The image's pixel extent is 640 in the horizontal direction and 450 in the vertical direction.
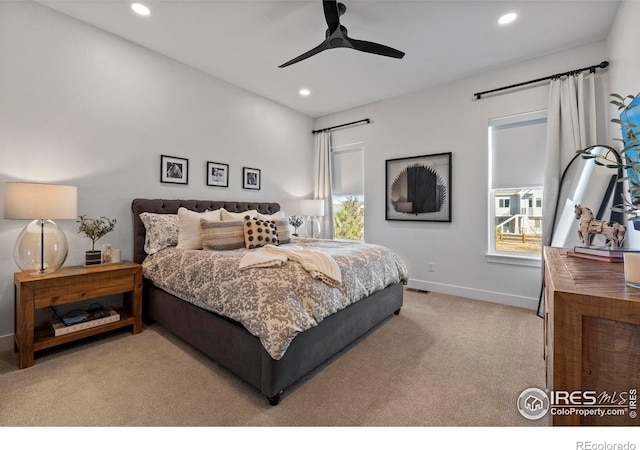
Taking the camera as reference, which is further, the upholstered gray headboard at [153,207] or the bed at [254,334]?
the upholstered gray headboard at [153,207]

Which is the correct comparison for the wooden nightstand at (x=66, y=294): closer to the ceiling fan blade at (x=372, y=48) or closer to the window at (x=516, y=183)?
the ceiling fan blade at (x=372, y=48)

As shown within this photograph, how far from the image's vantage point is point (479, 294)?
3.67m

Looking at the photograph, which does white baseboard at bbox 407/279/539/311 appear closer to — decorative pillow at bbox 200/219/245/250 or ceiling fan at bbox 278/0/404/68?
decorative pillow at bbox 200/219/245/250

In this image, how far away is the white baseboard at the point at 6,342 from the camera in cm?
230

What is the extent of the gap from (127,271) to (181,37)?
2439 millimetres

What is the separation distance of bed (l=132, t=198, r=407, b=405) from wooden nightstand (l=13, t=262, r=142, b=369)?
0.65ft

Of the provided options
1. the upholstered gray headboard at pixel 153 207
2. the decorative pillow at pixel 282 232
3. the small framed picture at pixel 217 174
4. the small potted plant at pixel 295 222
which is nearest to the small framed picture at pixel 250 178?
the small framed picture at pixel 217 174

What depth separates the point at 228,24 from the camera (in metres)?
2.69

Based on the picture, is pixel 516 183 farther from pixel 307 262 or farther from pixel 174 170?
pixel 174 170

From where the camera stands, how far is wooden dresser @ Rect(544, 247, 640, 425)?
924mm

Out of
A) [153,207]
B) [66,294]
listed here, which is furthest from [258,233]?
[66,294]

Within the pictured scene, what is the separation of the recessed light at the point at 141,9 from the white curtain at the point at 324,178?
310 centimetres

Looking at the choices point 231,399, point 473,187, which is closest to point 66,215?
point 231,399

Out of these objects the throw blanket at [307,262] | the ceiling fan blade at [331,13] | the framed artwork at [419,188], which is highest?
the ceiling fan blade at [331,13]
